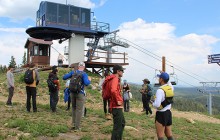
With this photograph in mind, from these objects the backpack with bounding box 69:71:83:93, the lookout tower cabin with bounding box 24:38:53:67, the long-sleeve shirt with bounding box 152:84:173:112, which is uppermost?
the lookout tower cabin with bounding box 24:38:53:67

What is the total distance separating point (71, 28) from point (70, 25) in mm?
384

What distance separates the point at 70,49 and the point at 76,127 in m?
22.9

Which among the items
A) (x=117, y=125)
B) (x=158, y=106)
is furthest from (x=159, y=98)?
(x=117, y=125)

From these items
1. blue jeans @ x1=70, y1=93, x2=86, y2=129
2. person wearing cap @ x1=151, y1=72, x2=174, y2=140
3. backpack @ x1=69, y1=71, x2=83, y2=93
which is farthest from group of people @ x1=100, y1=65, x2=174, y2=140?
blue jeans @ x1=70, y1=93, x2=86, y2=129

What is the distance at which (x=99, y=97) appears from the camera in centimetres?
2039

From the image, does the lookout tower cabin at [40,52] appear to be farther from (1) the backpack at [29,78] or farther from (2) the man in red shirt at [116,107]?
(2) the man in red shirt at [116,107]

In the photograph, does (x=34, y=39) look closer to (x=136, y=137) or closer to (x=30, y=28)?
(x=30, y=28)

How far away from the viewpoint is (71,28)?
2995cm

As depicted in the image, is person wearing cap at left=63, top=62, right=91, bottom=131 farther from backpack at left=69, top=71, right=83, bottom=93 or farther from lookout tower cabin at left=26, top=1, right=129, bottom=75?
lookout tower cabin at left=26, top=1, right=129, bottom=75

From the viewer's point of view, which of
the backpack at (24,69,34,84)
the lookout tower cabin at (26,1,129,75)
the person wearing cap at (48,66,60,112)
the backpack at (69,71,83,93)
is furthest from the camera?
the lookout tower cabin at (26,1,129,75)

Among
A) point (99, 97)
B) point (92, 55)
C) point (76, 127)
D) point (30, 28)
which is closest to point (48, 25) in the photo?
point (30, 28)

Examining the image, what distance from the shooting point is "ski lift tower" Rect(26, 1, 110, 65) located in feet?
95.5

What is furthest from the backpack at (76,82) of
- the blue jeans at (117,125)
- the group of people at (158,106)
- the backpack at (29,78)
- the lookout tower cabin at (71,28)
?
the lookout tower cabin at (71,28)

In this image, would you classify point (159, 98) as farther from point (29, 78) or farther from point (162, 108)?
point (29, 78)
